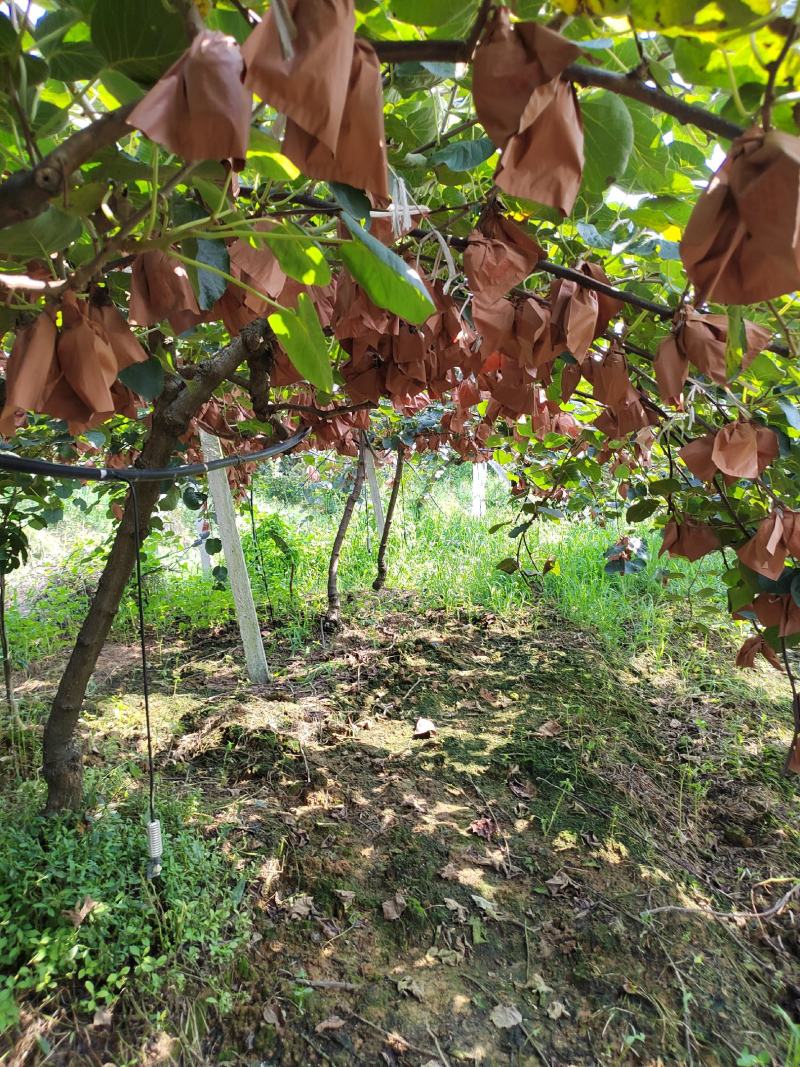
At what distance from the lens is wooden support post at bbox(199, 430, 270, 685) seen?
2609 millimetres

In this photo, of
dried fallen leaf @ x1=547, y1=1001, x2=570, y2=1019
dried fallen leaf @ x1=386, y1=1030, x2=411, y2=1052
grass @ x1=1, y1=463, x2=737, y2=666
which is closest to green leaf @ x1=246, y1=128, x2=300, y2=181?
dried fallen leaf @ x1=386, y1=1030, x2=411, y2=1052

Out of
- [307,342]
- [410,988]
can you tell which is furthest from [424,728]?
[307,342]

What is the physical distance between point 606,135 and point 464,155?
0.43ft

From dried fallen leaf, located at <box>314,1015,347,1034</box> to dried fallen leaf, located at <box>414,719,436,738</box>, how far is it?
1165 mm

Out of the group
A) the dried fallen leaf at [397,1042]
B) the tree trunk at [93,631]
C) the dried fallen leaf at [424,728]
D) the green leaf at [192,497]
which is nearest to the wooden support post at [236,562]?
the green leaf at [192,497]

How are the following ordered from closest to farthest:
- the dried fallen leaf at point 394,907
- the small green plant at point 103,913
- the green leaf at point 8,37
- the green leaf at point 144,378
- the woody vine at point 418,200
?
the woody vine at point 418,200, the green leaf at point 8,37, the green leaf at point 144,378, the small green plant at point 103,913, the dried fallen leaf at point 394,907

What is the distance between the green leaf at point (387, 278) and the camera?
455 mm

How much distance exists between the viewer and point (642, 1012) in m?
1.35

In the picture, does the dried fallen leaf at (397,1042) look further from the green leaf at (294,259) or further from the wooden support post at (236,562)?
the wooden support post at (236,562)

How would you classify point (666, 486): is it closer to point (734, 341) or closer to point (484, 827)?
point (734, 341)

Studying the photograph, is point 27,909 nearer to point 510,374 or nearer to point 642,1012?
point 642,1012

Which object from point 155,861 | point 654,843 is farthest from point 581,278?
point 654,843

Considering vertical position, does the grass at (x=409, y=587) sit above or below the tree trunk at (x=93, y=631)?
below

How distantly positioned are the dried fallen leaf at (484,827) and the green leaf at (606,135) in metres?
1.82
